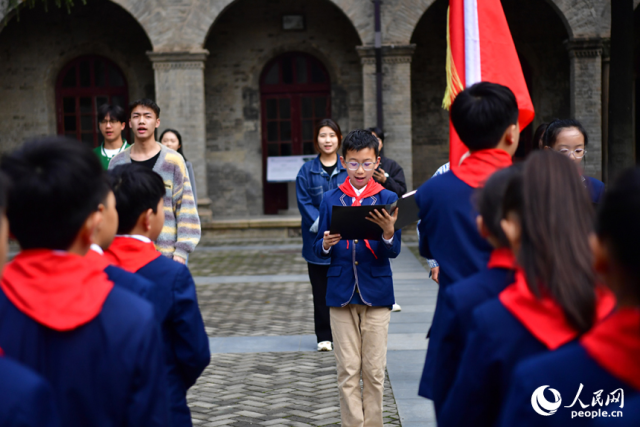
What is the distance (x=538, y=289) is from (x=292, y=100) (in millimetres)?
15548

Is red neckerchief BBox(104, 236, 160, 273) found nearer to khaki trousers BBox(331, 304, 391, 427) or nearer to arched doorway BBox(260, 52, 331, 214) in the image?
khaki trousers BBox(331, 304, 391, 427)

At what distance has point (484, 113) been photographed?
2512 mm

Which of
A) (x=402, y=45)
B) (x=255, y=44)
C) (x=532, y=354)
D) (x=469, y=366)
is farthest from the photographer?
(x=255, y=44)

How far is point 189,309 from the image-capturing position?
2416 millimetres

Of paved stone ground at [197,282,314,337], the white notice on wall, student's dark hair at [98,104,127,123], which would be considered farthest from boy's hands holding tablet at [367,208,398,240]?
the white notice on wall

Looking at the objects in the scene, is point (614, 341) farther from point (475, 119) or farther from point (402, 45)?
point (402, 45)

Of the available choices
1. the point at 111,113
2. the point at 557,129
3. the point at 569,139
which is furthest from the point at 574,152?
the point at 111,113

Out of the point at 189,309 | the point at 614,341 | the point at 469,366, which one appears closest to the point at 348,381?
the point at 189,309

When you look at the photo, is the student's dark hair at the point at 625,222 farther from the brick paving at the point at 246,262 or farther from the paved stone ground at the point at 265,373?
the brick paving at the point at 246,262

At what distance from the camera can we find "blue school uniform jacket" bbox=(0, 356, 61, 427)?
4.36 feet

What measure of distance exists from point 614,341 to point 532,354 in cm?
42

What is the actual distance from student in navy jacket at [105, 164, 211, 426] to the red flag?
5.99 feet

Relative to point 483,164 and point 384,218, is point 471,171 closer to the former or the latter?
point 483,164

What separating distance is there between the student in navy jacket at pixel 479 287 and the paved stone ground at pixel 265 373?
222 cm
